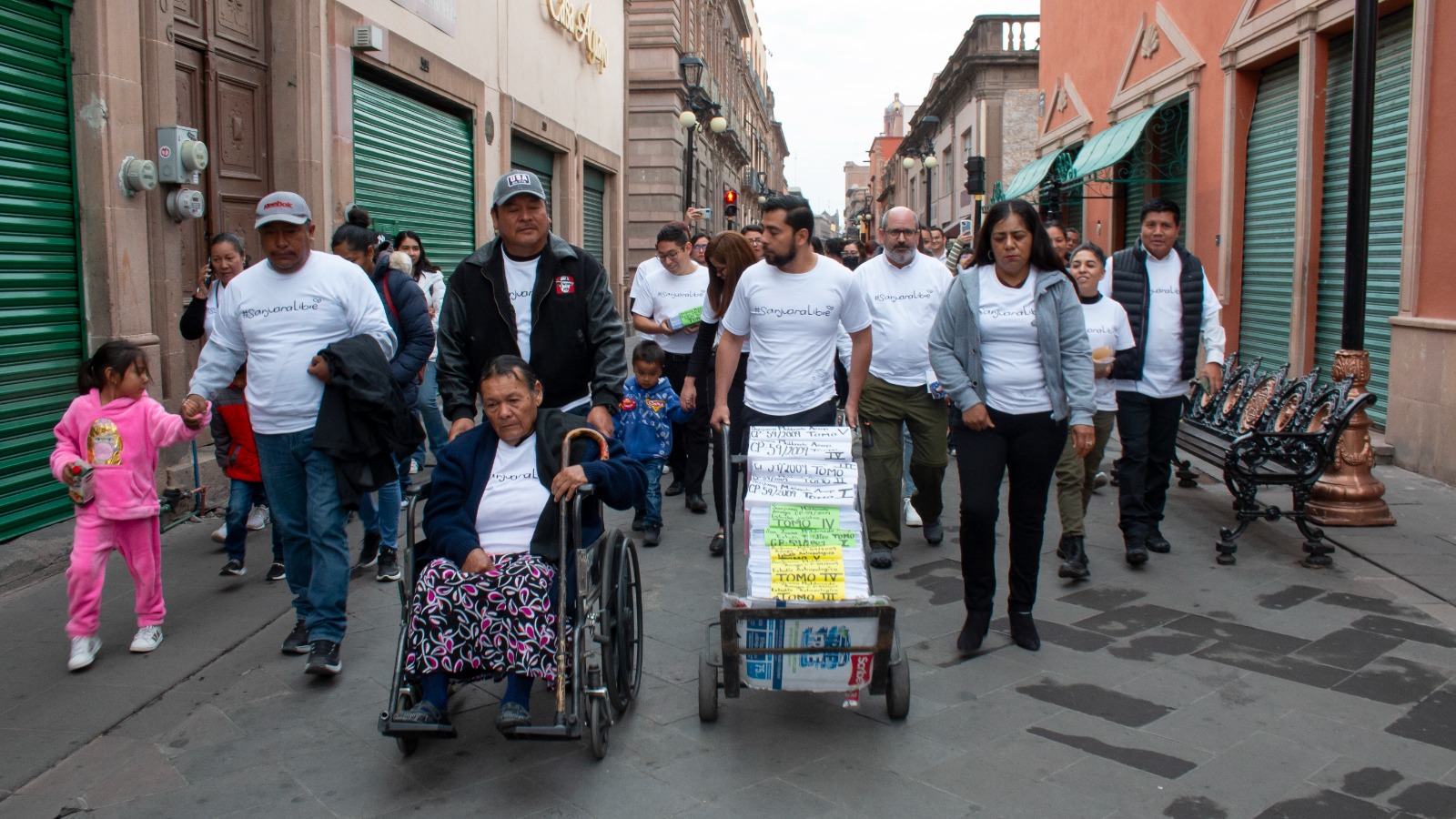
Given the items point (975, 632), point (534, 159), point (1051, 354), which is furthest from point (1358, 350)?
point (534, 159)

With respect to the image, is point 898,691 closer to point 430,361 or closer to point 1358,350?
point 1358,350

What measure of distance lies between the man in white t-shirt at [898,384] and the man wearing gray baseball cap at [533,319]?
1.93 metres

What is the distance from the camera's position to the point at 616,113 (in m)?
22.8

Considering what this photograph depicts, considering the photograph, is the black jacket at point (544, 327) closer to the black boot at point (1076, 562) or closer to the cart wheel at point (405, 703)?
the cart wheel at point (405, 703)

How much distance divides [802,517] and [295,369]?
2203 mm

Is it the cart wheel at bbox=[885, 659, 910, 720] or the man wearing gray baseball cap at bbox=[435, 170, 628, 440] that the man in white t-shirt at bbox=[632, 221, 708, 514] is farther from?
the cart wheel at bbox=[885, 659, 910, 720]

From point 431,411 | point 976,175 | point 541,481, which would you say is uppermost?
point 976,175

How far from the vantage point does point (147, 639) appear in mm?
5078

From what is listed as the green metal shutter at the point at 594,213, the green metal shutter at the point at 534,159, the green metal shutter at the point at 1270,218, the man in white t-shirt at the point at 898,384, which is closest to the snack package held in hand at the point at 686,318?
the man in white t-shirt at the point at 898,384

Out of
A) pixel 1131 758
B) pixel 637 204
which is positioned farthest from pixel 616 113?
pixel 1131 758

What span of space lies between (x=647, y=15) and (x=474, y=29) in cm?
1557

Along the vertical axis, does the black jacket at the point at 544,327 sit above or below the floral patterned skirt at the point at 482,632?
above

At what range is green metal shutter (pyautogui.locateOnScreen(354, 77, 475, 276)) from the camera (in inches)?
440

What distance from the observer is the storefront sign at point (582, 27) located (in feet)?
55.8
